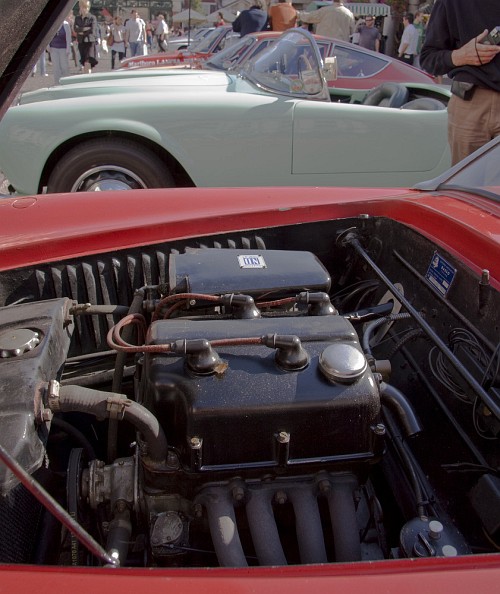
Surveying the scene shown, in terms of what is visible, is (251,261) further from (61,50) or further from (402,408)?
(61,50)

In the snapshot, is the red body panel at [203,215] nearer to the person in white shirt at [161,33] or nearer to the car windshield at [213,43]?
the car windshield at [213,43]

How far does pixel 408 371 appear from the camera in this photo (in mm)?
1711

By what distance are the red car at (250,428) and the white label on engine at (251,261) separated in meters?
0.01

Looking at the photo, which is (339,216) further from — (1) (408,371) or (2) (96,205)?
(2) (96,205)

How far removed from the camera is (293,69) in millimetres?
4672

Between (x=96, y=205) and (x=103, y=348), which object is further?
(x=96, y=205)

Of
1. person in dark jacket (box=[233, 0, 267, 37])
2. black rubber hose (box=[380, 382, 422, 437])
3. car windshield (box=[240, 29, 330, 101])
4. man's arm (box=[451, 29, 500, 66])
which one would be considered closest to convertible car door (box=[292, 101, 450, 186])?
car windshield (box=[240, 29, 330, 101])

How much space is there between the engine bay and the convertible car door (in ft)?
9.05

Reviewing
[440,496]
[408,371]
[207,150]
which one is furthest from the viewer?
[207,150]

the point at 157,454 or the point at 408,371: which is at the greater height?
the point at 157,454

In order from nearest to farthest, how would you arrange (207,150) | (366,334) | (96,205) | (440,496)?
(440,496), (366,334), (96,205), (207,150)

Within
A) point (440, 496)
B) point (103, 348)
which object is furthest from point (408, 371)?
point (103, 348)

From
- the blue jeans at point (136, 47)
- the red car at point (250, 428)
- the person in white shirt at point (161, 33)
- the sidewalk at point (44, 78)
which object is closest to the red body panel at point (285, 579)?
the red car at point (250, 428)

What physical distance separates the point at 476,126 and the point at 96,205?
7.66 feet
